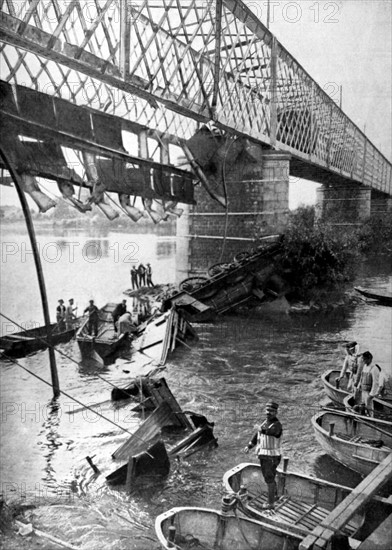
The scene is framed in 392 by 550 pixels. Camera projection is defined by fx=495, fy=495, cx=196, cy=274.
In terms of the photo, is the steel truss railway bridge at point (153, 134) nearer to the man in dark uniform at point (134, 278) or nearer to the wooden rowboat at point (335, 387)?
the wooden rowboat at point (335, 387)

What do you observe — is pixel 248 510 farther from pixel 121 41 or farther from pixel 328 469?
pixel 121 41

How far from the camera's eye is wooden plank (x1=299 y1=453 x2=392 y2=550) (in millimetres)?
4395

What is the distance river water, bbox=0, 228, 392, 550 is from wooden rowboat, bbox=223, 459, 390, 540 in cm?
99

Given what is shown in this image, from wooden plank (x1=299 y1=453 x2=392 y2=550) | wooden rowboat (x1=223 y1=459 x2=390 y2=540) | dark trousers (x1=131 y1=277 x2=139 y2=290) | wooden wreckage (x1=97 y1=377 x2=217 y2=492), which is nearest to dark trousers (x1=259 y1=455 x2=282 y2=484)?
wooden rowboat (x1=223 y1=459 x2=390 y2=540)

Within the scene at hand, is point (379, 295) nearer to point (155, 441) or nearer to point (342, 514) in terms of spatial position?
point (155, 441)

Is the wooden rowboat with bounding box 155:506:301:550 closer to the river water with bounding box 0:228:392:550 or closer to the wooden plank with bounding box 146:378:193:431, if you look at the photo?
the river water with bounding box 0:228:392:550

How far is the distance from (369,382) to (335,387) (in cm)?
105

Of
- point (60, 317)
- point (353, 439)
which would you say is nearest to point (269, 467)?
point (353, 439)

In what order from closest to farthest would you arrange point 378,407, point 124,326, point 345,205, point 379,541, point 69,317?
A: 1. point 379,541
2. point 378,407
3. point 345,205
4. point 124,326
5. point 69,317

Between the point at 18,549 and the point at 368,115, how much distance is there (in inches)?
350

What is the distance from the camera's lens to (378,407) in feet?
28.2

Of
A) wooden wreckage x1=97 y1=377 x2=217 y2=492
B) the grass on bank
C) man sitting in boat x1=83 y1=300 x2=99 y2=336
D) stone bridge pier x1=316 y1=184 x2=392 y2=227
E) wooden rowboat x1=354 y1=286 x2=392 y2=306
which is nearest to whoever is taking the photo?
wooden wreckage x1=97 y1=377 x2=217 y2=492

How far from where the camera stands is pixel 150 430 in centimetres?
838

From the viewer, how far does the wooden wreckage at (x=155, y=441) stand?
7328 mm
